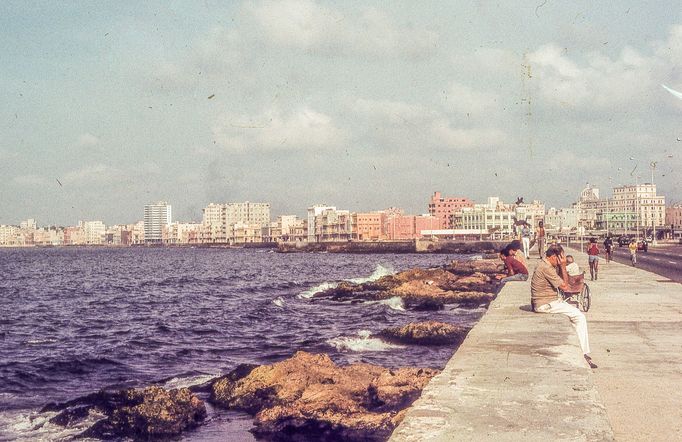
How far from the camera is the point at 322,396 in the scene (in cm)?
1065

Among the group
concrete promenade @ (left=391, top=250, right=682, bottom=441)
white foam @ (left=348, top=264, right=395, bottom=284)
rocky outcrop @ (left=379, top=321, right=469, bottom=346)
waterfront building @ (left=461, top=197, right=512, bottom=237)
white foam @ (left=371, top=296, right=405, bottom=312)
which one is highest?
waterfront building @ (left=461, top=197, right=512, bottom=237)

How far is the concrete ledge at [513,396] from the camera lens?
491 cm

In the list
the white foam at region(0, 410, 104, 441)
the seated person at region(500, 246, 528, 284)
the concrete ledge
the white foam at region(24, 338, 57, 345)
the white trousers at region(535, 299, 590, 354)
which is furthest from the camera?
the white foam at region(24, 338, 57, 345)

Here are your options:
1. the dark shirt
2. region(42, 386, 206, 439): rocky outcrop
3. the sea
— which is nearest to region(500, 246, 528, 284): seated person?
the dark shirt

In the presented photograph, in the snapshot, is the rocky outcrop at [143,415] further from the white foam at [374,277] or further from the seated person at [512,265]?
the white foam at [374,277]

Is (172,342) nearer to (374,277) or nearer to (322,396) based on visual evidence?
(322,396)

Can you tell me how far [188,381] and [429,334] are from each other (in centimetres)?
687

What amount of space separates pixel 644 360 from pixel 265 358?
11343 mm

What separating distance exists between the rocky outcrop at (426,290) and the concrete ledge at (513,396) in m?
19.6

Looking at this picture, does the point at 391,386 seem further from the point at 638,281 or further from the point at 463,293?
the point at 463,293

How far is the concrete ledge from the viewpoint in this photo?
4.91 m

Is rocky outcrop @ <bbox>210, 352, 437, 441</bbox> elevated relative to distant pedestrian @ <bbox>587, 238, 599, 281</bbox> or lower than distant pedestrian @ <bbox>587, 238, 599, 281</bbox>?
lower

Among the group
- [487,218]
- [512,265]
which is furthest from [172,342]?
[487,218]

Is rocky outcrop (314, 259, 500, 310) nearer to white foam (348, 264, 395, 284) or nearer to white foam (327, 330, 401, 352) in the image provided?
white foam (348, 264, 395, 284)
